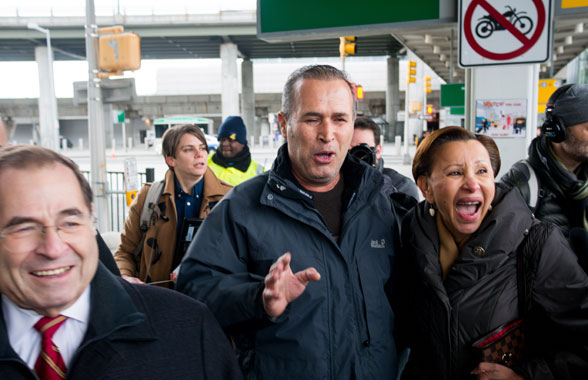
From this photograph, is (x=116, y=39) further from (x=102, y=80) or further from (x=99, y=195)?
(x=99, y=195)

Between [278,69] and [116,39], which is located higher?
[278,69]

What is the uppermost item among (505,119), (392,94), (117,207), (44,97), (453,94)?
(392,94)

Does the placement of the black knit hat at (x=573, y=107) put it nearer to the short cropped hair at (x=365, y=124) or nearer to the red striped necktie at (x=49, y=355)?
the short cropped hair at (x=365, y=124)

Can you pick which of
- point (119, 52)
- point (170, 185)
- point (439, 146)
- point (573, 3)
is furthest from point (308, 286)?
point (119, 52)

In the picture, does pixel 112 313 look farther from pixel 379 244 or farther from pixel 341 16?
pixel 341 16

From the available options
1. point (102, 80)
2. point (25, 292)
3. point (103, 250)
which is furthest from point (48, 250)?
point (102, 80)

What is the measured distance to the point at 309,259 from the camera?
205cm

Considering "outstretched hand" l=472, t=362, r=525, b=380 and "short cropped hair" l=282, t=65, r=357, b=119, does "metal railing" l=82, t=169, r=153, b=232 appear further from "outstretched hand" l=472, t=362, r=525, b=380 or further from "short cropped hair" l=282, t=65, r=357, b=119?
"outstretched hand" l=472, t=362, r=525, b=380

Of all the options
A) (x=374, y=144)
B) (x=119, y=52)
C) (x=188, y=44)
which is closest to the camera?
(x=374, y=144)

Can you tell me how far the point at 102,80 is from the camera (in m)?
8.39

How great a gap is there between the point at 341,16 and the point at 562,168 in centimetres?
238

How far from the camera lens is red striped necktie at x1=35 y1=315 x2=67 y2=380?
1.41 meters

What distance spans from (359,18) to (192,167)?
1.96 metres

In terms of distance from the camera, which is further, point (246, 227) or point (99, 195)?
point (99, 195)
